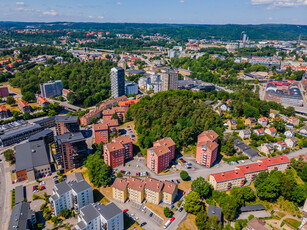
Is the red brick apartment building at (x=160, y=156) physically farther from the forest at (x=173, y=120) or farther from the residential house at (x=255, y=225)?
the residential house at (x=255, y=225)

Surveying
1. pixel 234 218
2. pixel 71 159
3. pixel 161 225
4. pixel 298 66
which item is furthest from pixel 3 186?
pixel 298 66

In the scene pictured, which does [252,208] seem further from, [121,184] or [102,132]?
[102,132]

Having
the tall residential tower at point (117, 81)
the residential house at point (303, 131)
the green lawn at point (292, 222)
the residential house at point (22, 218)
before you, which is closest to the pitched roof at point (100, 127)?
the residential house at point (22, 218)

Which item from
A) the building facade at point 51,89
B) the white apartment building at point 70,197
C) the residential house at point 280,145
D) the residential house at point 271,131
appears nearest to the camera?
the white apartment building at point 70,197

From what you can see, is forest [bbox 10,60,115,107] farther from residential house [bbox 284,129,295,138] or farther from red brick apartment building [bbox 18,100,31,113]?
residential house [bbox 284,129,295,138]

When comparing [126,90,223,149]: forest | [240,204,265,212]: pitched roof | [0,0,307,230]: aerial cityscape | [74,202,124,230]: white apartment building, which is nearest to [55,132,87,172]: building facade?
[0,0,307,230]: aerial cityscape

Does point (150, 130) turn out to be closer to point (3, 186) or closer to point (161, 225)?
point (161, 225)

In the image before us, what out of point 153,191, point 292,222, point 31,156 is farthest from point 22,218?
point 292,222
